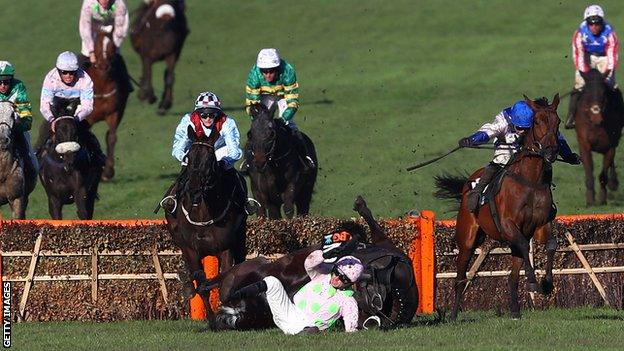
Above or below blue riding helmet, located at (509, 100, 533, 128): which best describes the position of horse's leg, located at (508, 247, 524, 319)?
below

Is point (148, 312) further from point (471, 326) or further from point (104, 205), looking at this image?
point (104, 205)

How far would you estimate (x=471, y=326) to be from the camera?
14523mm

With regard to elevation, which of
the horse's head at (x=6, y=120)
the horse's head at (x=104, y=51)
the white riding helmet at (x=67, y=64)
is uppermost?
the white riding helmet at (x=67, y=64)

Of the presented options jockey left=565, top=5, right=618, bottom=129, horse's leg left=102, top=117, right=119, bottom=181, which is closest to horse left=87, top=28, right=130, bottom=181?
horse's leg left=102, top=117, right=119, bottom=181

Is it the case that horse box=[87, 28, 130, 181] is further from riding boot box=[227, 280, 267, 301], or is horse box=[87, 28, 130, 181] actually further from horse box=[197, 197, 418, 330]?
riding boot box=[227, 280, 267, 301]

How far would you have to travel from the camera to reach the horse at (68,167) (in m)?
19.8

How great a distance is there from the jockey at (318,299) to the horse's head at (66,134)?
617 centimetres

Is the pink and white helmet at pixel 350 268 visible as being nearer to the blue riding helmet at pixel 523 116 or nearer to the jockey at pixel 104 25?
the blue riding helmet at pixel 523 116

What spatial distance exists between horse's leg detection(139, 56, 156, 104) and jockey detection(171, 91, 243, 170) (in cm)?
2005

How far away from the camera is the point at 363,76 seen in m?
38.1

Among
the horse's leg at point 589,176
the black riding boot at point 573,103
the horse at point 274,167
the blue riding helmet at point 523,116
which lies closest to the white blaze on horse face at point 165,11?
the black riding boot at point 573,103

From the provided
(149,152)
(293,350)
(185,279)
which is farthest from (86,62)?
(293,350)

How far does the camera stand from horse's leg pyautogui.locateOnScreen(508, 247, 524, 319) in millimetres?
15523

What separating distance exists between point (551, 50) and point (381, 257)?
25.6m
